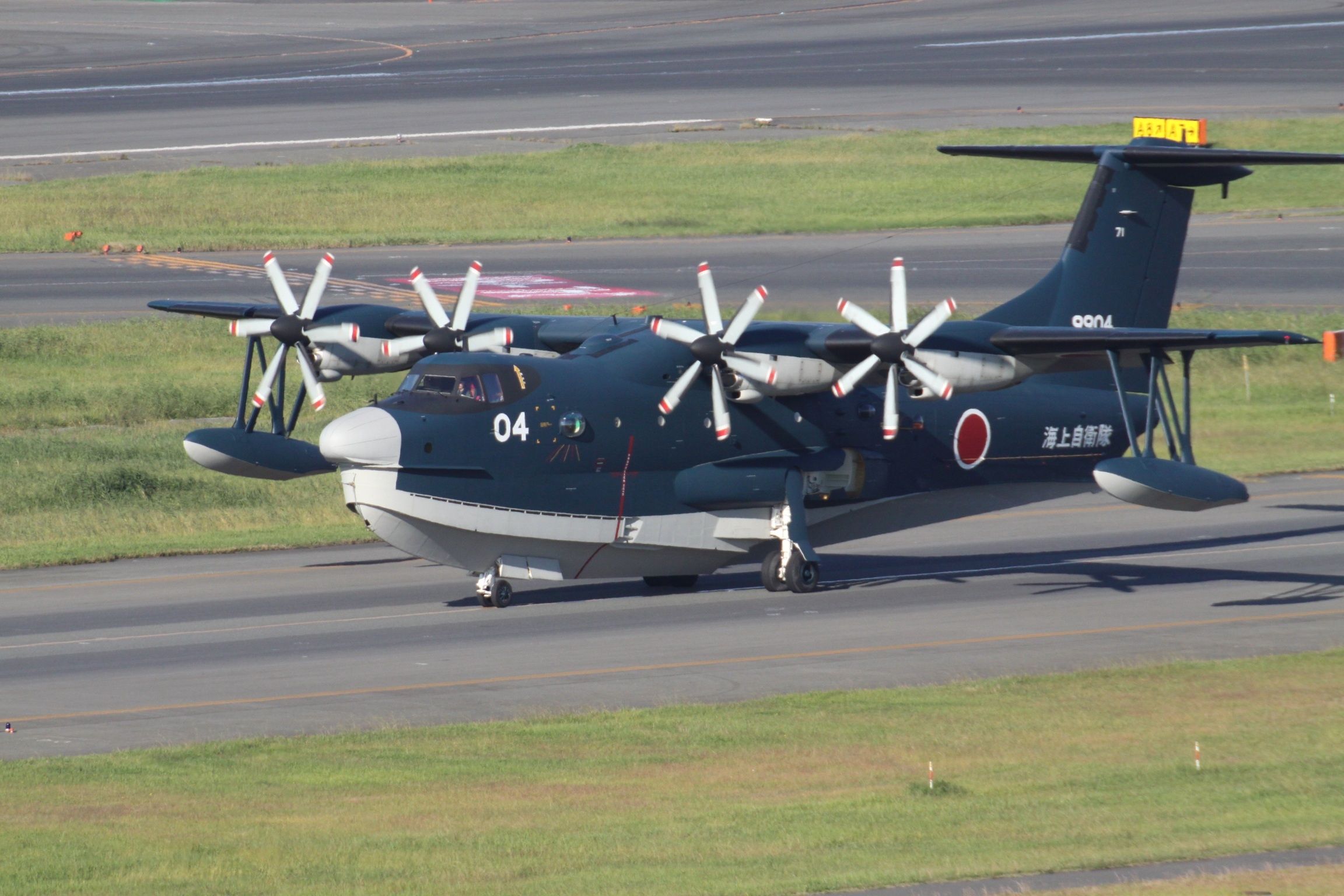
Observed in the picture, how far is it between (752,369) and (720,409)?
800mm

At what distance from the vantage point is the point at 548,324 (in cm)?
3184

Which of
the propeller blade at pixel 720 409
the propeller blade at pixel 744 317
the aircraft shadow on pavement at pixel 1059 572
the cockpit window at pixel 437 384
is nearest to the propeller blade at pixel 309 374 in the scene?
the cockpit window at pixel 437 384

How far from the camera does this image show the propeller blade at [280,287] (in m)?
30.4

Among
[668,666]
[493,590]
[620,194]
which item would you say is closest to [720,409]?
[493,590]

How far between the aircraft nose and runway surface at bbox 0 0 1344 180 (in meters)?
52.2

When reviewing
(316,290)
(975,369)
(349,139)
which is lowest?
(975,369)

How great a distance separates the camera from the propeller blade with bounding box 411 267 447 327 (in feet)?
96.9

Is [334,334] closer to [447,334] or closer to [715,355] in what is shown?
[447,334]

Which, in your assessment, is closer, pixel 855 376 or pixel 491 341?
pixel 855 376

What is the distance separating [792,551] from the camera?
28.7 m

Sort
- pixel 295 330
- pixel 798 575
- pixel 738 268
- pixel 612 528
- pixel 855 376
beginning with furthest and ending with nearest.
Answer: pixel 738 268
pixel 295 330
pixel 798 575
pixel 612 528
pixel 855 376

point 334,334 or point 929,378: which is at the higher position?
point 334,334

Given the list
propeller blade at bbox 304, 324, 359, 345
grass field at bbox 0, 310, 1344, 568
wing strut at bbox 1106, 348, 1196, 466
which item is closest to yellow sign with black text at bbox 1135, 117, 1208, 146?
grass field at bbox 0, 310, 1344, 568

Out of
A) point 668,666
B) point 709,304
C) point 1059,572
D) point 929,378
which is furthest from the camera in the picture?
point 1059,572
